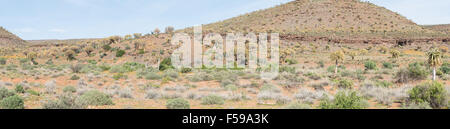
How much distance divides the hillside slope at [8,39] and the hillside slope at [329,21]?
2115 inches

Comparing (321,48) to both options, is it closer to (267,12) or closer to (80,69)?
(267,12)

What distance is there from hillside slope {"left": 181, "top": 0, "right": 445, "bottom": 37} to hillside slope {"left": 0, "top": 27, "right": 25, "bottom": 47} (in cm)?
5373

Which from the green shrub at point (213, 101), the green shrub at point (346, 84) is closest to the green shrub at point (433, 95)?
the green shrub at point (346, 84)

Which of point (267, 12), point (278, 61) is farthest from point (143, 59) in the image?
point (267, 12)

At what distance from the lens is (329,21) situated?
178 feet

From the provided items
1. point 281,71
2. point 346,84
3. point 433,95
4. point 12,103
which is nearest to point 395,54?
point 281,71

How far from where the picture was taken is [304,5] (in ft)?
211

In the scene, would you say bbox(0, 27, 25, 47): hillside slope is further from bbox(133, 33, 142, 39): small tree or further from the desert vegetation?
bbox(133, 33, 142, 39): small tree

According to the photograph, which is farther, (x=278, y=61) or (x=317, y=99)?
(x=278, y=61)

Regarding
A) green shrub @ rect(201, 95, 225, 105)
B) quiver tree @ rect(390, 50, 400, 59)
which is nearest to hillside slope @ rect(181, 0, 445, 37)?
quiver tree @ rect(390, 50, 400, 59)

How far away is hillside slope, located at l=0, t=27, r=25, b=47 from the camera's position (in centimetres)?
6925

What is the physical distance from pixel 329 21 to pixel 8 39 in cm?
8177

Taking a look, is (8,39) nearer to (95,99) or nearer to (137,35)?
(137,35)

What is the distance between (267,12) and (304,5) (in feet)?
29.2
